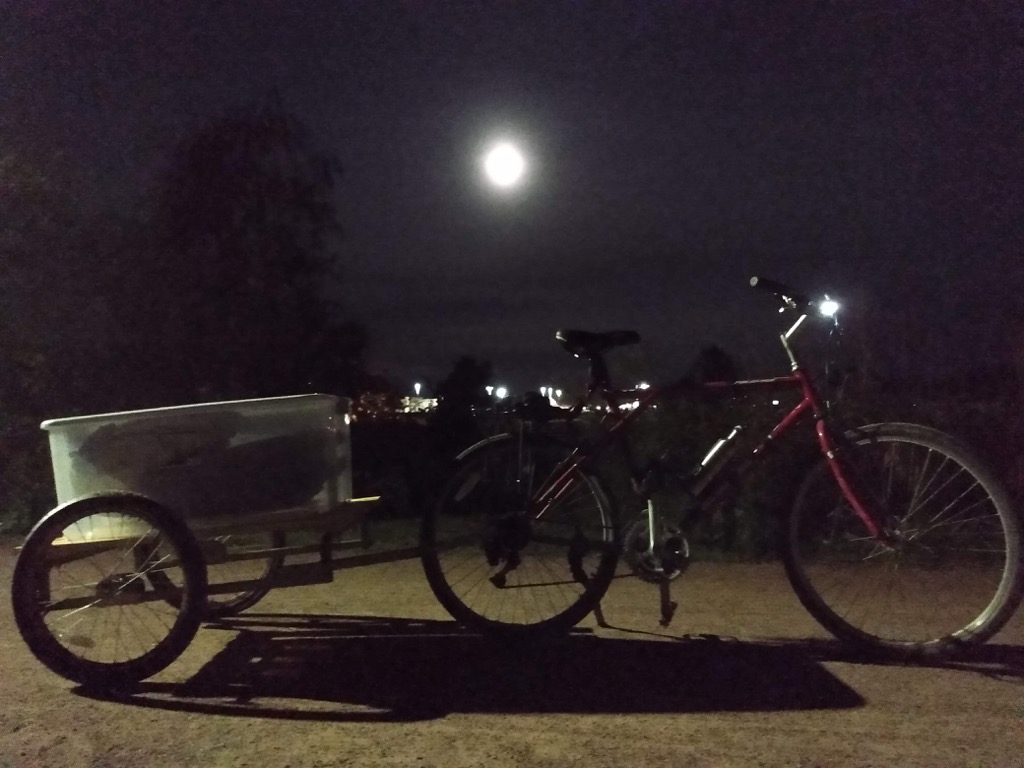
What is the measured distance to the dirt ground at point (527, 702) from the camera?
2.84m

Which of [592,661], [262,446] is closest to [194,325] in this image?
[262,446]

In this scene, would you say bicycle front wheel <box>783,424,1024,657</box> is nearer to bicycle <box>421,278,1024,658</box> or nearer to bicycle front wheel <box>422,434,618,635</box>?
bicycle <box>421,278,1024,658</box>

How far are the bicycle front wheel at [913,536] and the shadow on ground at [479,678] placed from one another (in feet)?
1.53

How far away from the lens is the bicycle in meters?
3.81

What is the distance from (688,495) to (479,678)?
1271 mm

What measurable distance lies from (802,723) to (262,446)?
2415 mm

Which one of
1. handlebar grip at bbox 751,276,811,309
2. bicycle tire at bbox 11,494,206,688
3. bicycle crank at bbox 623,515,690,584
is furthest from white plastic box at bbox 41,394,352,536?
handlebar grip at bbox 751,276,811,309

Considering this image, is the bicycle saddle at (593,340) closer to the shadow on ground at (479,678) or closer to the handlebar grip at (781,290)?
the handlebar grip at (781,290)

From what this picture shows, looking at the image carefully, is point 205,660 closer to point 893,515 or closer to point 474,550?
point 474,550

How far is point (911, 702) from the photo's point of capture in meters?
3.18

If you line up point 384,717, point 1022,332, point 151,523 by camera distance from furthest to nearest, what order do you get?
point 1022,332 → point 151,523 → point 384,717

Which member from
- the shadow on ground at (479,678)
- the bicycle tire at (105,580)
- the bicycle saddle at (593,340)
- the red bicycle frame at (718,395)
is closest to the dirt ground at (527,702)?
the shadow on ground at (479,678)

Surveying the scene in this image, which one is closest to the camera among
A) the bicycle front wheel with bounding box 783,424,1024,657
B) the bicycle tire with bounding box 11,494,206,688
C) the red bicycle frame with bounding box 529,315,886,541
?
the bicycle tire with bounding box 11,494,206,688

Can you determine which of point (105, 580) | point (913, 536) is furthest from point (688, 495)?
point (105, 580)
